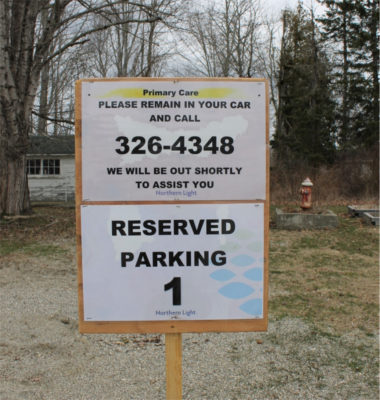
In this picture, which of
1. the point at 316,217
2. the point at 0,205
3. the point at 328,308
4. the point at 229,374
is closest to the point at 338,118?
the point at 316,217

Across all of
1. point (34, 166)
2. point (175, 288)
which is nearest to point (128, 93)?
point (175, 288)

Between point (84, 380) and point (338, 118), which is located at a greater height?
point (338, 118)

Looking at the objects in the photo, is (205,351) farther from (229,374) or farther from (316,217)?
(316,217)

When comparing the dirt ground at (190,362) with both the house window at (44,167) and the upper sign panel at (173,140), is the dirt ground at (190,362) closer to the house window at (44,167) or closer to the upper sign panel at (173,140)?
the upper sign panel at (173,140)

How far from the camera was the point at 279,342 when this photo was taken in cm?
430

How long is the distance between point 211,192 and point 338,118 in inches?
1193

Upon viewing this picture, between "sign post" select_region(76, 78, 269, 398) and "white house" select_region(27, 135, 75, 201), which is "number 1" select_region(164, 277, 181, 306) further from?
"white house" select_region(27, 135, 75, 201)

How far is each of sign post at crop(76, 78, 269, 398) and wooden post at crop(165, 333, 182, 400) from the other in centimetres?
6

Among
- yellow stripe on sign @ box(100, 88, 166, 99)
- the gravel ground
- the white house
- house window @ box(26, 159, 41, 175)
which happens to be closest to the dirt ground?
the gravel ground

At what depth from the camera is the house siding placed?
25.7 metres

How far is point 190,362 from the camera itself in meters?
3.89

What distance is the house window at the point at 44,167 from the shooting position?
26297 millimetres

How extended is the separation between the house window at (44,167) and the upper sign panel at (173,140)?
2537 cm

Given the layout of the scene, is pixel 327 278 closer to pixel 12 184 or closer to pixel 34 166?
pixel 12 184
